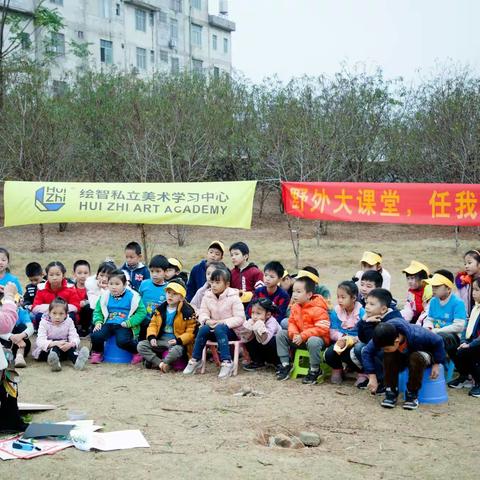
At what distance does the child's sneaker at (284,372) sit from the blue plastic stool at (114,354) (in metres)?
1.79

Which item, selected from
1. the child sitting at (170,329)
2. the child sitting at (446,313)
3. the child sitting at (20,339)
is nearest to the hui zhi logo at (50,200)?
the child sitting at (20,339)

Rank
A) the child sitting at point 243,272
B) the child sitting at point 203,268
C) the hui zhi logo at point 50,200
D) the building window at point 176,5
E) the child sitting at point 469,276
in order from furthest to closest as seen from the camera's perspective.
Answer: the building window at point 176,5 → the hui zhi logo at point 50,200 → the child sitting at point 203,268 → the child sitting at point 243,272 → the child sitting at point 469,276

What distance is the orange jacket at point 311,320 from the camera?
612 centimetres

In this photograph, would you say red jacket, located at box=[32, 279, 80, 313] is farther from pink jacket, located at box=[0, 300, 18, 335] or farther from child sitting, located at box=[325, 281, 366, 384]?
child sitting, located at box=[325, 281, 366, 384]

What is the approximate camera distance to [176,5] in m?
41.5

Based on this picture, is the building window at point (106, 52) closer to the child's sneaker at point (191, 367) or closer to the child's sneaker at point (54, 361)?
the child's sneaker at point (54, 361)

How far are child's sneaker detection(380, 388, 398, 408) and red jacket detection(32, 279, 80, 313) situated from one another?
158 inches

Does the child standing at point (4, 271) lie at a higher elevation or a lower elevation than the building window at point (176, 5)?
lower

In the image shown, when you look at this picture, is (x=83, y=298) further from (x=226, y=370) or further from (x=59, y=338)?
(x=226, y=370)

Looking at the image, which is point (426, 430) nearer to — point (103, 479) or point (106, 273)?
point (103, 479)

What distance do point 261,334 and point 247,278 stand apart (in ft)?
3.57

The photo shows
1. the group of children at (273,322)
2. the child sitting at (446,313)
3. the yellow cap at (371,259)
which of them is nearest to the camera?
the group of children at (273,322)

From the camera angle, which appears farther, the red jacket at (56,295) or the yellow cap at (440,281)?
the red jacket at (56,295)

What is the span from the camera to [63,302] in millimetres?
6840
